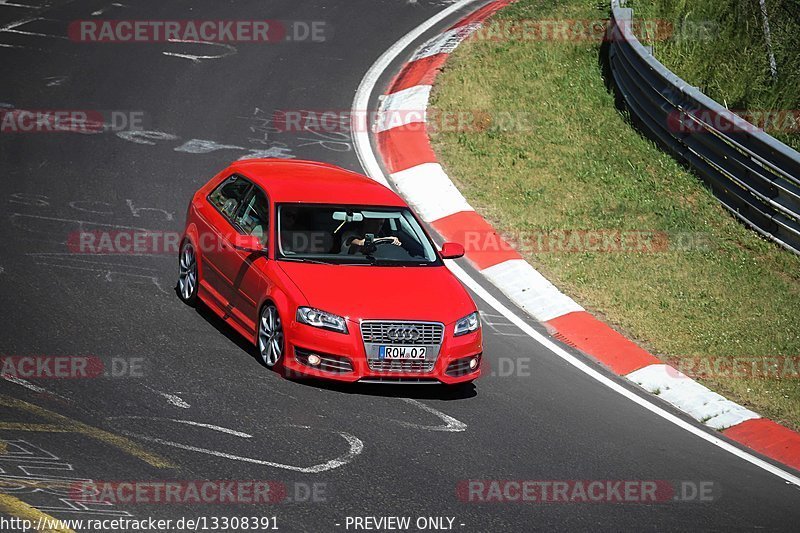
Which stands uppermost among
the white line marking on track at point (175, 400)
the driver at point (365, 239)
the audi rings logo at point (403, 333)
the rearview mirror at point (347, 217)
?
the rearview mirror at point (347, 217)

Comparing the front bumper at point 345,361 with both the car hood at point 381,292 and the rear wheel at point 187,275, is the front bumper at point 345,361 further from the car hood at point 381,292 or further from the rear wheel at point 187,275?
the rear wheel at point 187,275

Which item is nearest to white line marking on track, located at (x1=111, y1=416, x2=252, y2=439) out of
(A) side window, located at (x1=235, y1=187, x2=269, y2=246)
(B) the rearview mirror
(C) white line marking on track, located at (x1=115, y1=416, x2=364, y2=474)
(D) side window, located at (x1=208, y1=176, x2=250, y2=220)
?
(C) white line marking on track, located at (x1=115, y1=416, x2=364, y2=474)

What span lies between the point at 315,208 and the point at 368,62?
28.3ft

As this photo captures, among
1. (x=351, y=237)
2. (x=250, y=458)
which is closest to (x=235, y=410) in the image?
(x=250, y=458)

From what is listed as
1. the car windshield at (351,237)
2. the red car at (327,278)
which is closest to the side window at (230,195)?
the red car at (327,278)

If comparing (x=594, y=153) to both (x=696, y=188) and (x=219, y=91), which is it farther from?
(x=219, y=91)

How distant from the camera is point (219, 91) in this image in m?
17.7

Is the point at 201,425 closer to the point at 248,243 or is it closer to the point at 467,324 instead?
the point at 248,243

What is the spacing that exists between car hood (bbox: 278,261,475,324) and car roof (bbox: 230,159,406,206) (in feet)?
3.14

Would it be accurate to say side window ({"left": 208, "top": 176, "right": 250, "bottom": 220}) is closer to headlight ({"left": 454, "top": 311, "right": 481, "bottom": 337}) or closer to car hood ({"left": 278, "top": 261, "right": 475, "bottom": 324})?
car hood ({"left": 278, "top": 261, "right": 475, "bottom": 324})

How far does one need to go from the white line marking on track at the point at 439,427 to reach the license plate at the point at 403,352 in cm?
38

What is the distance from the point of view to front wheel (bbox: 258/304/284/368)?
9.91 m

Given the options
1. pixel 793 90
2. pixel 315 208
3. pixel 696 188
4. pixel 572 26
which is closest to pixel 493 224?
pixel 696 188

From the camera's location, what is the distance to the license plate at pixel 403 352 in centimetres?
970
